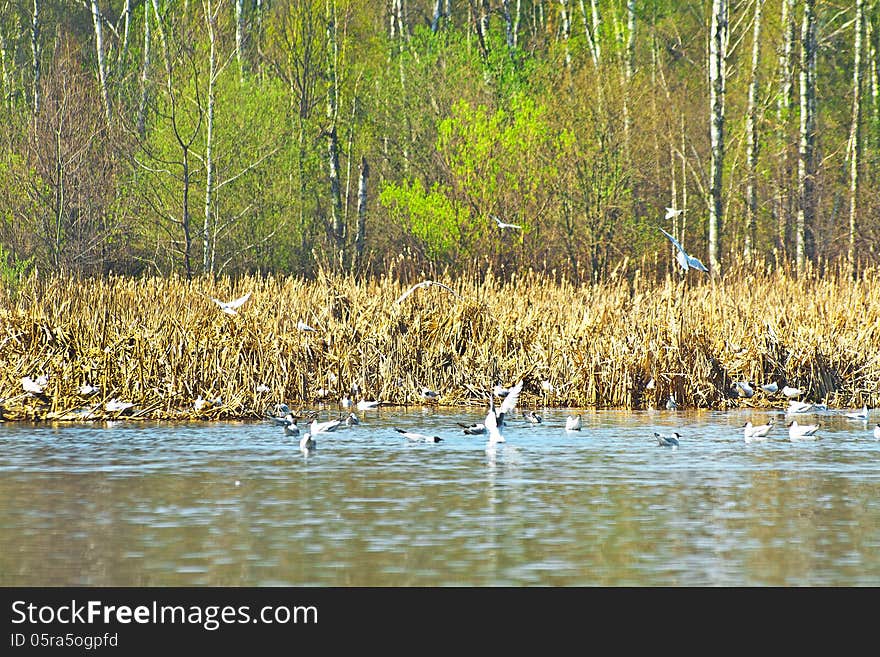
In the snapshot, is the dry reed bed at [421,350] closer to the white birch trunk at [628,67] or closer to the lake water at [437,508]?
the lake water at [437,508]

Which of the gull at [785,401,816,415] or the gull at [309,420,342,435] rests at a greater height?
the gull at [785,401,816,415]

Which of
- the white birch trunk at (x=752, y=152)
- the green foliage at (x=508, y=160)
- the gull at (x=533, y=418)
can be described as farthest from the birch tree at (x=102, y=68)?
the gull at (x=533, y=418)

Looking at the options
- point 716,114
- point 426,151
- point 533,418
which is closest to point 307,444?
point 533,418

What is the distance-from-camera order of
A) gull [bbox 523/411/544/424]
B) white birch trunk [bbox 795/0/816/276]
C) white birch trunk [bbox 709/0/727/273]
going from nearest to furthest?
gull [bbox 523/411/544/424] → white birch trunk [bbox 709/0/727/273] → white birch trunk [bbox 795/0/816/276]

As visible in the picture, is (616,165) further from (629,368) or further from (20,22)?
(20,22)


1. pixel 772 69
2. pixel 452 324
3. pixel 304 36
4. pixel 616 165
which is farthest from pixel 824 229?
pixel 452 324

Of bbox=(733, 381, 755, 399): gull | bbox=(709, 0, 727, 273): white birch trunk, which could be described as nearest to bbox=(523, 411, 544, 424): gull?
bbox=(733, 381, 755, 399): gull

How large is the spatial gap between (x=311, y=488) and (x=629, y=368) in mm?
6219

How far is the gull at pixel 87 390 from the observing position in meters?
14.0

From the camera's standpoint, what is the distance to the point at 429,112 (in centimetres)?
2981

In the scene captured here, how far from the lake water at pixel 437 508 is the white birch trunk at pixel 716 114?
46.9 ft

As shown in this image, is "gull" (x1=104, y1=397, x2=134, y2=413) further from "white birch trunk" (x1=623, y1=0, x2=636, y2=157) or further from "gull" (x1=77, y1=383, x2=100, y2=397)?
"white birch trunk" (x1=623, y1=0, x2=636, y2=157)

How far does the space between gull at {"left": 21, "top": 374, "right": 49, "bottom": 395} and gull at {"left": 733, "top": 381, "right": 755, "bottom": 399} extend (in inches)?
264

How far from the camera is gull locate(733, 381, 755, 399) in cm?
1515
